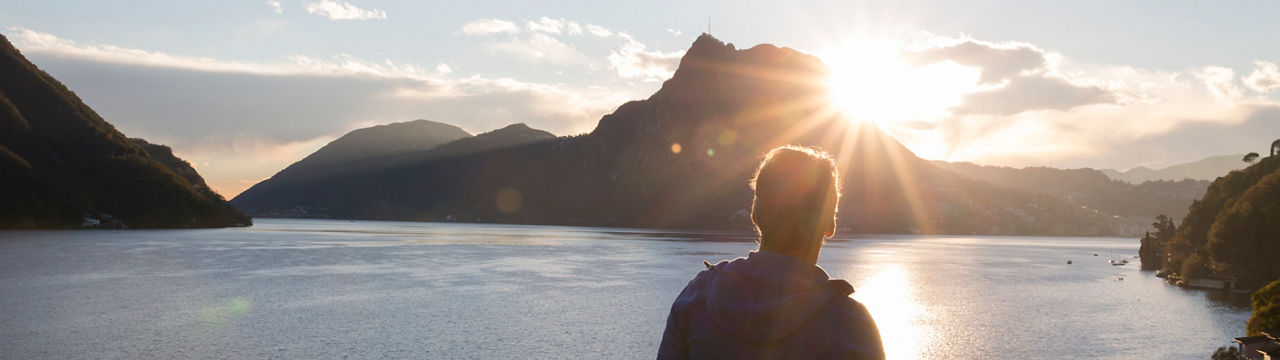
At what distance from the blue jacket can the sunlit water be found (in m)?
35.3

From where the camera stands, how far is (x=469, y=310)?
55.5 m

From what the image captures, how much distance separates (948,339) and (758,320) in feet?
158

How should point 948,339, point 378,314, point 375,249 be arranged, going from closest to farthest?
point 948,339, point 378,314, point 375,249

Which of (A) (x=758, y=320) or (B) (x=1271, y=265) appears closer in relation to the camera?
(A) (x=758, y=320)

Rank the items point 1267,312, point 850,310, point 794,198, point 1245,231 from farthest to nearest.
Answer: point 1245,231 < point 1267,312 < point 794,198 < point 850,310

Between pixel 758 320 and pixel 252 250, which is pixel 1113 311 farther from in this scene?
pixel 252 250

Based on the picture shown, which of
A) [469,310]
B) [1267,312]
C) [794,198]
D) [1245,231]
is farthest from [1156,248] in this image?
[794,198]

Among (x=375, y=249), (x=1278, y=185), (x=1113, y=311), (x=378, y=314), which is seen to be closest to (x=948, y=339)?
(x=1113, y=311)

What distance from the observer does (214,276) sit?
77.7 metres

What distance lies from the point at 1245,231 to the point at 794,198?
101 m

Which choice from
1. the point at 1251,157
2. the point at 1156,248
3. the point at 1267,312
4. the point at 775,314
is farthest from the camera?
the point at 1156,248

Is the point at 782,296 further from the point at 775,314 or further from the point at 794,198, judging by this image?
the point at 794,198

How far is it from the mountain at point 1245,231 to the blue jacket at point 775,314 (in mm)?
100315

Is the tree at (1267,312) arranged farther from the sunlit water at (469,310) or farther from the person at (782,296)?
the person at (782,296)
